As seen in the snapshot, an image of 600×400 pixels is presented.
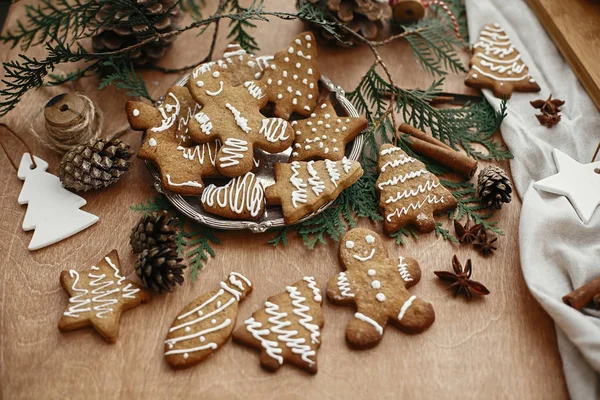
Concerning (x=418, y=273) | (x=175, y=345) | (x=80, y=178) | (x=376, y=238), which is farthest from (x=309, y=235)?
(x=80, y=178)

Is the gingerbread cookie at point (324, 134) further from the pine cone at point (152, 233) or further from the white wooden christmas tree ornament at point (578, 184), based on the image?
the white wooden christmas tree ornament at point (578, 184)

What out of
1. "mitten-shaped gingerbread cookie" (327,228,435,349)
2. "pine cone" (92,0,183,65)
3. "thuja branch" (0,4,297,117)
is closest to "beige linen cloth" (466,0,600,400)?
"mitten-shaped gingerbread cookie" (327,228,435,349)

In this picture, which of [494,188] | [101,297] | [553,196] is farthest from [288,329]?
[553,196]

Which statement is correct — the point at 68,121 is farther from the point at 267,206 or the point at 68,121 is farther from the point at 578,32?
the point at 578,32

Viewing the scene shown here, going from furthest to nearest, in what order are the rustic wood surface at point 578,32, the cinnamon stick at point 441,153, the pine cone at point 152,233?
the rustic wood surface at point 578,32
the cinnamon stick at point 441,153
the pine cone at point 152,233

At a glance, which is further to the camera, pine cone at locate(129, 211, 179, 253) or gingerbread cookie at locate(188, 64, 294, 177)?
gingerbread cookie at locate(188, 64, 294, 177)

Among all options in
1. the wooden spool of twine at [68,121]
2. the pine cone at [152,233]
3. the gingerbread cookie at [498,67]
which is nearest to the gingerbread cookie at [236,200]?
the pine cone at [152,233]

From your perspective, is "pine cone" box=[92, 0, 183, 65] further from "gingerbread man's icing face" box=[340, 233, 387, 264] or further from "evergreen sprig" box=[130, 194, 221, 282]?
"gingerbread man's icing face" box=[340, 233, 387, 264]
